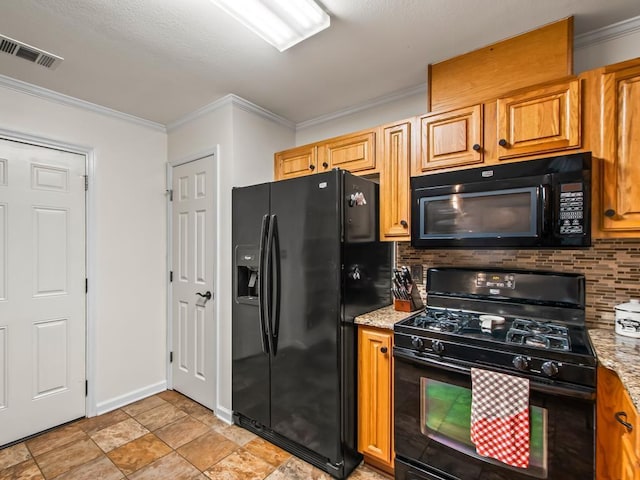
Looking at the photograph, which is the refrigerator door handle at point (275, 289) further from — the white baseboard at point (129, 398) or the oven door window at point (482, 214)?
the white baseboard at point (129, 398)

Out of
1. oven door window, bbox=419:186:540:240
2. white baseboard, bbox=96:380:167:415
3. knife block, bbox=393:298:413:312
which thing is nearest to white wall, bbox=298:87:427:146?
oven door window, bbox=419:186:540:240

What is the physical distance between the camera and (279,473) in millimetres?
1921

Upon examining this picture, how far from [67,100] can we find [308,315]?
2.46 m

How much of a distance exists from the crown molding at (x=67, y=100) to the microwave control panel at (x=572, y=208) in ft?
10.4

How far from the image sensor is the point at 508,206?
166 cm

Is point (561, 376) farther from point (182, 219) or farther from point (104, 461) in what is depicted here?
point (182, 219)

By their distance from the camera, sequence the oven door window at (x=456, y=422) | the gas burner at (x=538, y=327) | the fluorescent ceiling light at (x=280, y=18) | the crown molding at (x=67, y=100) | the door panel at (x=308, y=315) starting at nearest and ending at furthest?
the oven door window at (x=456, y=422)
the fluorescent ceiling light at (x=280, y=18)
the gas burner at (x=538, y=327)
the door panel at (x=308, y=315)
the crown molding at (x=67, y=100)

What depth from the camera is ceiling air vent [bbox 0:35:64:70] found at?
5.80 ft

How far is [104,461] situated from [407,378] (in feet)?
6.51

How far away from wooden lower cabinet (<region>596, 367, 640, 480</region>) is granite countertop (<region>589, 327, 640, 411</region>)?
5cm

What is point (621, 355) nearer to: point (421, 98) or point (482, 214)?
point (482, 214)

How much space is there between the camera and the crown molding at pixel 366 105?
233cm

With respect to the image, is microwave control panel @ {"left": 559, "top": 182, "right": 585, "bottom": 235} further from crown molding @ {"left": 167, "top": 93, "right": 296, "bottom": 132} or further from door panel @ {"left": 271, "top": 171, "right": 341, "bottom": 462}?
crown molding @ {"left": 167, "top": 93, "right": 296, "bottom": 132}

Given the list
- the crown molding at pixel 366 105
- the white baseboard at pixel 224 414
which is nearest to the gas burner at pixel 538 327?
the crown molding at pixel 366 105
